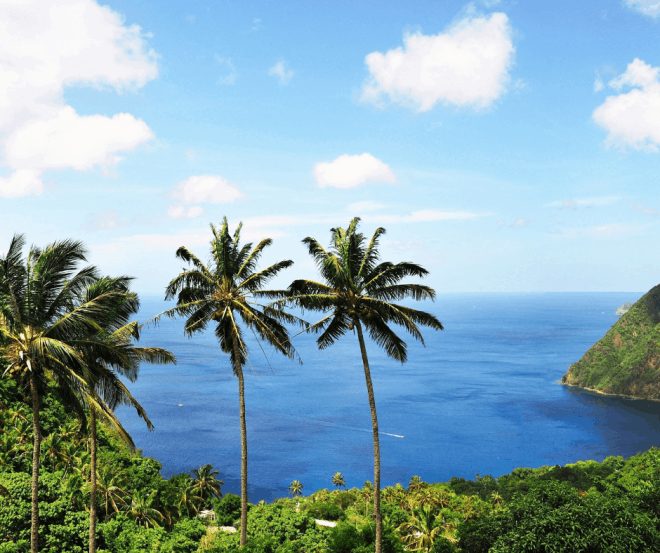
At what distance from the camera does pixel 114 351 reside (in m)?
19.3

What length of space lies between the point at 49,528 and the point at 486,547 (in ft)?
82.7

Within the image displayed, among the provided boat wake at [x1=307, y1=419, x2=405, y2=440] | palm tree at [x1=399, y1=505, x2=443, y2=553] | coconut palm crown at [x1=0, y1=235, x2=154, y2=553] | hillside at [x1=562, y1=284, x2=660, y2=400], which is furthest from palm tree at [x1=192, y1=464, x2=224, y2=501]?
hillside at [x1=562, y1=284, x2=660, y2=400]

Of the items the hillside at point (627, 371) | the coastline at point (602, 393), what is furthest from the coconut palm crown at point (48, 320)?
the hillside at point (627, 371)

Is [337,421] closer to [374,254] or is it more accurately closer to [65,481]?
[65,481]

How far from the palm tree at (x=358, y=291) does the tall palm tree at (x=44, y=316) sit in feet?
30.0

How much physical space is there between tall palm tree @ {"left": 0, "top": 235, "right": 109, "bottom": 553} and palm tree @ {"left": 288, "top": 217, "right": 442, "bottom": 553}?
916cm

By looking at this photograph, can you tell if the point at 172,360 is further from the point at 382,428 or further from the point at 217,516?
the point at 382,428

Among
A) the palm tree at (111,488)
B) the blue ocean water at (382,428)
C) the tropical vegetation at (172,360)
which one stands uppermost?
the tropical vegetation at (172,360)

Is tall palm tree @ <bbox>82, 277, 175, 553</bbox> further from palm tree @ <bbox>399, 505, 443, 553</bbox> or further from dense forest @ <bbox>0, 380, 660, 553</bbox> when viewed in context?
palm tree @ <bbox>399, 505, 443, 553</bbox>

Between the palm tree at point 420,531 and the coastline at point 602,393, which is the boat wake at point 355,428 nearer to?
the palm tree at point 420,531

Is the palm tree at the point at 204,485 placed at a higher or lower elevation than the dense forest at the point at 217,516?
lower

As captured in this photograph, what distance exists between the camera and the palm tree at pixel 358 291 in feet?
78.0

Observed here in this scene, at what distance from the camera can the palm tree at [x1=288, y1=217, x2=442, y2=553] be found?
936 inches

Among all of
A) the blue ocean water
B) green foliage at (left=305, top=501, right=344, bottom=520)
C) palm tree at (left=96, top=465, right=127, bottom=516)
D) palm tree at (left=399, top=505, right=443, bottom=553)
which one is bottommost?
the blue ocean water
